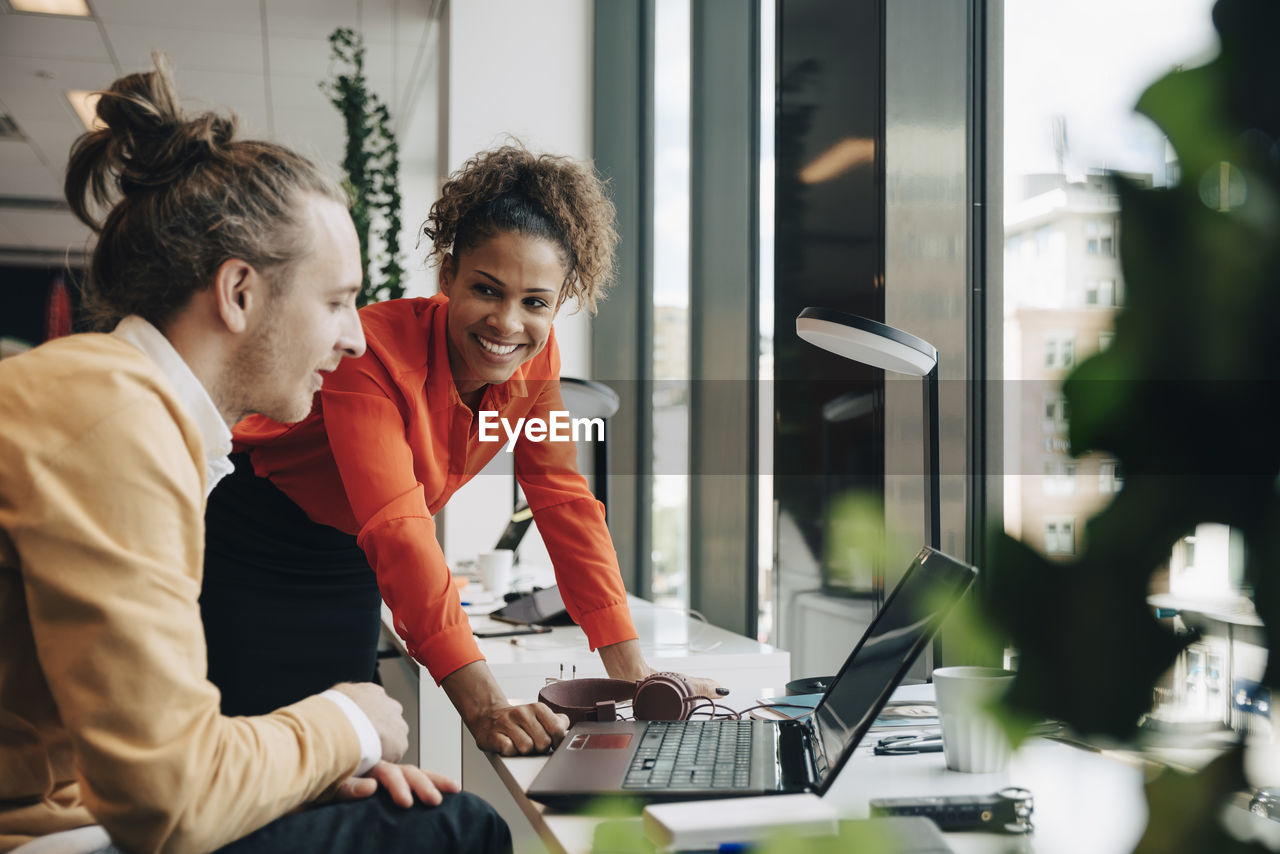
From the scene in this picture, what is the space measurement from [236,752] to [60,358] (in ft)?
1.18

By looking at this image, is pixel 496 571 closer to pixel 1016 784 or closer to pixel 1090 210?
pixel 1016 784

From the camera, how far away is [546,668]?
183 cm

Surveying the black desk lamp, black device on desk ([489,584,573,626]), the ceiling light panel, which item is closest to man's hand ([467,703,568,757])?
the black desk lamp

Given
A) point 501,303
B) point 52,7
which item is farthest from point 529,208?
point 52,7

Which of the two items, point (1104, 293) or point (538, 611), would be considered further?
point (538, 611)

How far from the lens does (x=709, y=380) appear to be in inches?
113

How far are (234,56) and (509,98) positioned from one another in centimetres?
175

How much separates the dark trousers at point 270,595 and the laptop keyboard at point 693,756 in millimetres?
819

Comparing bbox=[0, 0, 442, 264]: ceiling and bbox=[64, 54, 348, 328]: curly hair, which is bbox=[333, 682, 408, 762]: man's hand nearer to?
bbox=[64, 54, 348, 328]: curly hair

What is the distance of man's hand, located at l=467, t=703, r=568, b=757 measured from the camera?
112 cm

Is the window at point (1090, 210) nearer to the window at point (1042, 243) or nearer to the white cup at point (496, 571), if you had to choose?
the window at point (1042, 243)

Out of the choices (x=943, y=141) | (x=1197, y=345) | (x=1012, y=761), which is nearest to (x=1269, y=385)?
(x=1197, y=345)

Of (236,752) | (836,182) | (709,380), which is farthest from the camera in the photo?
(709,380)

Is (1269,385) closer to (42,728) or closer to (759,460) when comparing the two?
(42,728)
